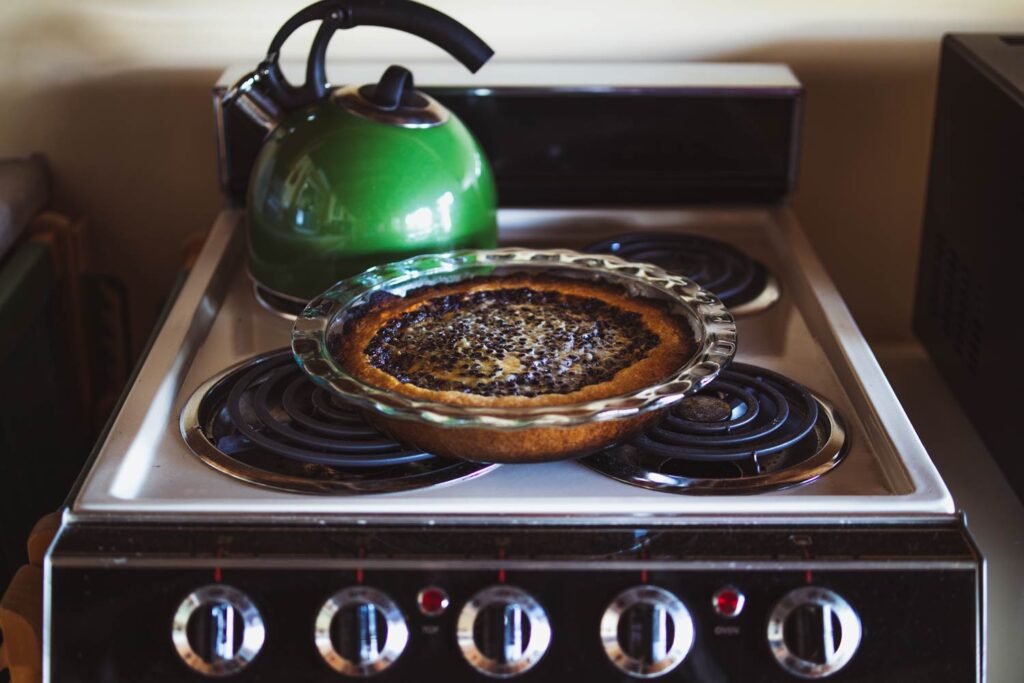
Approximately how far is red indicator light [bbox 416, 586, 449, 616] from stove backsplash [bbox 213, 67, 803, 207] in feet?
2.02

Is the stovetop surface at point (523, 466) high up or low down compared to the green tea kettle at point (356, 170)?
down

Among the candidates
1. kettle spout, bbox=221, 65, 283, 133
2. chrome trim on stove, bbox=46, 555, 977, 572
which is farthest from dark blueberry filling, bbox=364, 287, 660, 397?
kettle spout, bbox=221, 65, 283, 133

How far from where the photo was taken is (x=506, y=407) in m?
0.81

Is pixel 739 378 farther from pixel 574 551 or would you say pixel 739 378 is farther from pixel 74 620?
pixel 74 620

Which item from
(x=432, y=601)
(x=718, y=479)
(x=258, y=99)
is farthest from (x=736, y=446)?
(x=258, y=99)

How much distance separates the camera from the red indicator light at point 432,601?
0.75m

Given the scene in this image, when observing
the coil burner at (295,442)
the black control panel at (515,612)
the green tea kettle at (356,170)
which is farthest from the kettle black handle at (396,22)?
the black control panel at (515,612)

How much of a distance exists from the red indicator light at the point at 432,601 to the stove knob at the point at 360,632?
0.05 ft

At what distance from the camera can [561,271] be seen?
1028 mm

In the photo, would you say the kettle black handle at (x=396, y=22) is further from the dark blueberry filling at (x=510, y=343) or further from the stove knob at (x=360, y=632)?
the stove knob at (x=360, y=632)

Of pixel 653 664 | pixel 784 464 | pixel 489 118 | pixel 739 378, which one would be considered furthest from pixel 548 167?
pixel 653 664

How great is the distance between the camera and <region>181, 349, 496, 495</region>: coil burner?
0.83 m

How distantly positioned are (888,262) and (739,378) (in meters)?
0.54

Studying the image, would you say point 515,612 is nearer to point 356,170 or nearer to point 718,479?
point 718,479
